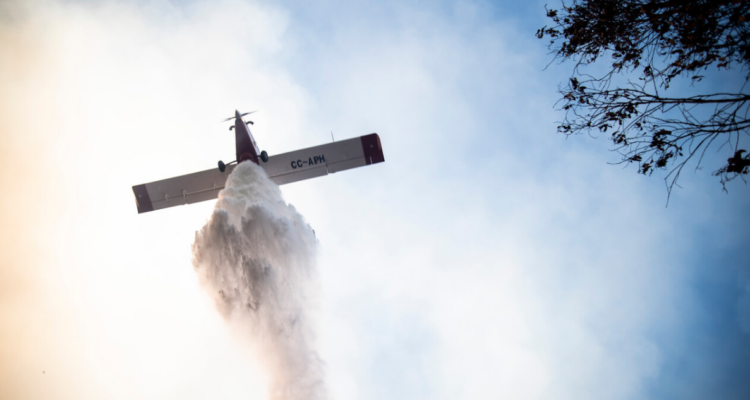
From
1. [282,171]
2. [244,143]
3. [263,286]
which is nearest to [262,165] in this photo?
[282,171]

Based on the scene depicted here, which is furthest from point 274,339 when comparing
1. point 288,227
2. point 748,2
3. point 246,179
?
point 748,2

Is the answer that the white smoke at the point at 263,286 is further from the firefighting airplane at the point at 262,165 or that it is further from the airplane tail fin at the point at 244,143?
the firefighting airplane at the point at 262,165

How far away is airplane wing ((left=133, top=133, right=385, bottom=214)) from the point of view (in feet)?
50.6

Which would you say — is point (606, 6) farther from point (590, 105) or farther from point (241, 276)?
point (241, 276)

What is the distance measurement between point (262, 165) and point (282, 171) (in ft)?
2.59

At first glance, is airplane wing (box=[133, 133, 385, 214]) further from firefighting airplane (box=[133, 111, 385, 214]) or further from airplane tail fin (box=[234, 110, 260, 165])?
airplane tail fin (box=[234, 110, 260, 165])

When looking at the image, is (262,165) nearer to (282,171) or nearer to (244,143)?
(282,171)

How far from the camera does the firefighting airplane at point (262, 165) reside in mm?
15359

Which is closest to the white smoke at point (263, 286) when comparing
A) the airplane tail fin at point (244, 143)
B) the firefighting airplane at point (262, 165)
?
the airplane tail fin at point (244, 143)

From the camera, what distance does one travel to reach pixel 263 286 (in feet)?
41.8

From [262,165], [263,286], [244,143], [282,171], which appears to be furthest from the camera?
[282,171]

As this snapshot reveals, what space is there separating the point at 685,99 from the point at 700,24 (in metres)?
0.92

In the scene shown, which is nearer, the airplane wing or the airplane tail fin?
the airplane tail fin

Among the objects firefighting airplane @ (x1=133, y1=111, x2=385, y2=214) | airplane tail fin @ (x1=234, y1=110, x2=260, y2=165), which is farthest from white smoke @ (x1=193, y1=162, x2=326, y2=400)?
firefighting airplane @ (x1=133, y1=111, x2=385, y2=214)
